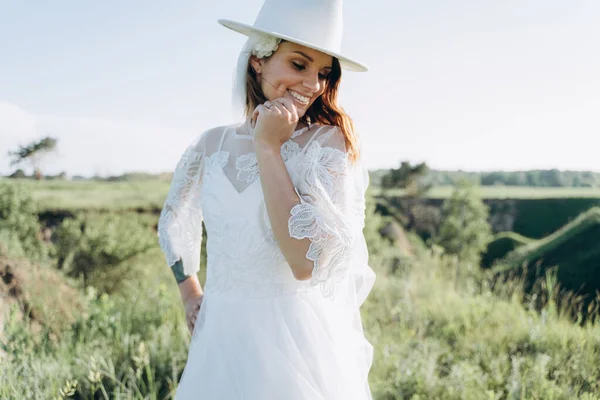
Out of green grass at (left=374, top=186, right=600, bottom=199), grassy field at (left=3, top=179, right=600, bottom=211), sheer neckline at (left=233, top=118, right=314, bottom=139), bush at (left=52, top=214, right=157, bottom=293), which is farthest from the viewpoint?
green grass at (left=374, top=186, right=600, bottom=199)

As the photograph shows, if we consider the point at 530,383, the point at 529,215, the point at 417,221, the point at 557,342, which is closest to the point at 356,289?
the point at 530,383

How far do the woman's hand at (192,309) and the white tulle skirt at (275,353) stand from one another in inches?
7.8

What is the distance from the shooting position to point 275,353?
5.43 feet

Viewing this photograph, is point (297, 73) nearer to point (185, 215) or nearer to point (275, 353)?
point (185, 215)

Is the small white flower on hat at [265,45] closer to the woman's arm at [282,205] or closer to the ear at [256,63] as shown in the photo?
the ear at [256,63]

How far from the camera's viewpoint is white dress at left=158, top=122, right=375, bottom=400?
1578 millimetres

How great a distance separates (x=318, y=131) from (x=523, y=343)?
3.38 metres

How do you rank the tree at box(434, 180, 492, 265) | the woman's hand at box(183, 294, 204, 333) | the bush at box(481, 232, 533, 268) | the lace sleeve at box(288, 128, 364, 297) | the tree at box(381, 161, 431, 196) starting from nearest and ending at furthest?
the lace sleeve at box(288, 128, 364, 297), the woman's hand at box(183, 294, 204, 333), the tree at box(434, 180, 492, 265), the bush at box(481, 232, 533, 268), the tree at box(381, 161, 431, 196)

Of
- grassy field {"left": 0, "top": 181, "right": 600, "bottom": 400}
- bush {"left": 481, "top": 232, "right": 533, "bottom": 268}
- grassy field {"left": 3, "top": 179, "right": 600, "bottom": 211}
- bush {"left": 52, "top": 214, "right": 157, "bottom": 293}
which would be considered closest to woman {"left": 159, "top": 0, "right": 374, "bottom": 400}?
grassy field {"left": 0, "top": 181, "right": 600, "bottom": 400}

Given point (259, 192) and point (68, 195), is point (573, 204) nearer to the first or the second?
point (68, 195)

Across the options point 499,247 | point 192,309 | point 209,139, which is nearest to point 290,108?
point 209,139

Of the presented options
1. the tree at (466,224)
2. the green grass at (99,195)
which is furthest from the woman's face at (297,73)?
the tree at (466,224)

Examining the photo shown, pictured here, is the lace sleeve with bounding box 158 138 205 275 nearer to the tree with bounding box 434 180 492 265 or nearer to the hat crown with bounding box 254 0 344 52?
the hat crown with bounding box 254 0 344 52

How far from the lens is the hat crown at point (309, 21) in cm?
172
